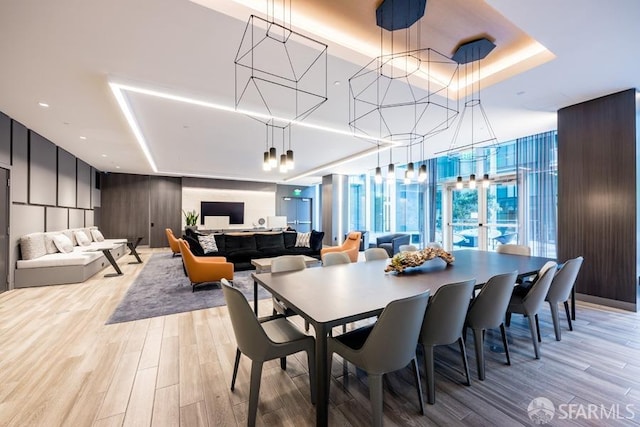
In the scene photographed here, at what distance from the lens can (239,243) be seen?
21.9 feet

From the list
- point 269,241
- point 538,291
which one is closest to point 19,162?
point 269,241

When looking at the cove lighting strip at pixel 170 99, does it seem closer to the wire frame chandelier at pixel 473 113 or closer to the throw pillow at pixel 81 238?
the wire frame chandelier at pixel 473 113

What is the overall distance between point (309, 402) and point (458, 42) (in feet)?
12.1

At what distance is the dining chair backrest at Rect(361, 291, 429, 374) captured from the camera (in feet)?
4.81

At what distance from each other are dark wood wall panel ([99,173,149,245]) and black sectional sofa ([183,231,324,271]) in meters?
4.68

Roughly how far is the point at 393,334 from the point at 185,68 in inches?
128

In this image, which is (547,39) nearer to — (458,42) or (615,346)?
(458,42)

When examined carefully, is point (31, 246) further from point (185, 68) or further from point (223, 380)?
point (223, 380)

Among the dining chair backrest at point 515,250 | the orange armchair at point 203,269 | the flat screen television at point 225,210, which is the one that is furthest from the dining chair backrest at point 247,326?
the flat screen television at point 225,210

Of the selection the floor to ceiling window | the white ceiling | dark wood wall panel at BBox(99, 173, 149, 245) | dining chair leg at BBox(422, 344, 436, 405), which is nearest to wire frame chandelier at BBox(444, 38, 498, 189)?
the white ceiling

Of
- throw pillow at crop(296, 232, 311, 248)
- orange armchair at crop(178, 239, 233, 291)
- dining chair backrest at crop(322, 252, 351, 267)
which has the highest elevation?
dining chair backrest at crop(322, 252, 351, 267)

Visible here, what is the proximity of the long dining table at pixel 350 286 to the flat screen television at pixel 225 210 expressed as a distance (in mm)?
9268

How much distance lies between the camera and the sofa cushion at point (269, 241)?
22.9 ft

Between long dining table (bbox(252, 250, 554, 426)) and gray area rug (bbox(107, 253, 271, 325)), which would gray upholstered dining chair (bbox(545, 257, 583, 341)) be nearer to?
long dining table (bbox(252, 250, 554, 426))
